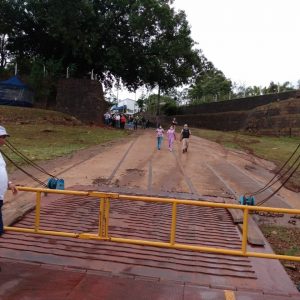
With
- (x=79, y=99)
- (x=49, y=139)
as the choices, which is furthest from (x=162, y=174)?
Result: (x=79, y=99)

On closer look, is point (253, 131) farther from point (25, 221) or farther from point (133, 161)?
point (25, 221)

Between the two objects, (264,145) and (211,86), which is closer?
(264,145)

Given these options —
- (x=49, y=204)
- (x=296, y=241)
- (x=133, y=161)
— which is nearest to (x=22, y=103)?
(x=133, y=161)

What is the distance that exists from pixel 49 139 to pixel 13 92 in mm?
10974

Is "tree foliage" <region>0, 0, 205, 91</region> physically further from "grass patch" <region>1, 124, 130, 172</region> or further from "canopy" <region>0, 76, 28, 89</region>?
"grass patch" <region>1, 124, 130, 172</region>

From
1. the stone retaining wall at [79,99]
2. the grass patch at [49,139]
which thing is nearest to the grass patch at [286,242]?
the grass patch at [49,139]

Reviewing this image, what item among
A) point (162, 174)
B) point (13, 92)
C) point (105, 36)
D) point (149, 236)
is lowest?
→ point (162, 174)

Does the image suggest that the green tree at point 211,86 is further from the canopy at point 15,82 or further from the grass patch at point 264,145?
the canopy at point 15,82

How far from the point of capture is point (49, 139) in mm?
25484

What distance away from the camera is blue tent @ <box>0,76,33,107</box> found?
34469 mm

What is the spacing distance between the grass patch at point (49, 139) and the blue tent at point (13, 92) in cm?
550

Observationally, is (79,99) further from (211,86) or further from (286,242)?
(286,242)

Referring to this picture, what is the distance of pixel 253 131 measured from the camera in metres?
38.1

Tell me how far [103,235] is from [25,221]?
2282 millimetres
